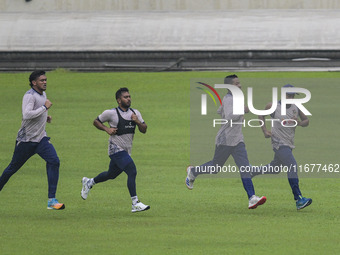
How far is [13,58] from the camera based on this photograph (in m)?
32.4

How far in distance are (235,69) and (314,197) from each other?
17.2m

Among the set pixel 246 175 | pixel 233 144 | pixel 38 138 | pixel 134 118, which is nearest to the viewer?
pixel 134 118

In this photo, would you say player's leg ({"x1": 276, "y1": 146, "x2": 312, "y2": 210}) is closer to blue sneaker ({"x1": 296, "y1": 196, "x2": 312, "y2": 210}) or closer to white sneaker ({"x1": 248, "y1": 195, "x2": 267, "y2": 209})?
blue sneaker ({"x1": 296, "y1": 196, "x2": 312, "y2": 210})

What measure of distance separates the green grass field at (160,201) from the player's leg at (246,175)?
208 millimetres

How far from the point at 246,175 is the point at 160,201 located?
65.2 inches

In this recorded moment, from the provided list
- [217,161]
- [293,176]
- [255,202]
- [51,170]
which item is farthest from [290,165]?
[51,170]

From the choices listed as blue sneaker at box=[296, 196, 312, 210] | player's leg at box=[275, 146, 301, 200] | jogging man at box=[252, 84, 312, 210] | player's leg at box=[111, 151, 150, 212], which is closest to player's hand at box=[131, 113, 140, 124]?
player's leg at box=[111, 151, 150, 212]

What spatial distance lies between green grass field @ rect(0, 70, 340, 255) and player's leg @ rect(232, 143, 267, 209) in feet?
0.68

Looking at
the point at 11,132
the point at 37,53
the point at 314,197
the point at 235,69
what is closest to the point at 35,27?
the point at 37,53

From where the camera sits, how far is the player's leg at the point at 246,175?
41.0 ft

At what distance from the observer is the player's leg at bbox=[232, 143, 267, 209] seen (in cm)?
1250

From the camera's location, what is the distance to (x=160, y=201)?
45.2ft

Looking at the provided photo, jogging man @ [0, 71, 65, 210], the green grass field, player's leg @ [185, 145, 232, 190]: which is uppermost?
jogging man @ [0, 71, 65, 210]

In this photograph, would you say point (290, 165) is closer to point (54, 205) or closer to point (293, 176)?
point (293, 176)
